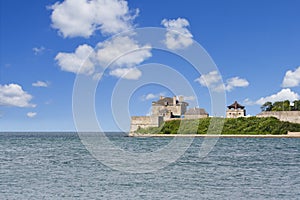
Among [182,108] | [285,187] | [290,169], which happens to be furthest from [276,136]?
[285,187]

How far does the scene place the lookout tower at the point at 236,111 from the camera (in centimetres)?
8444

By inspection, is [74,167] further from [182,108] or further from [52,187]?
[182,108]

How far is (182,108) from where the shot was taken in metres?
84.2

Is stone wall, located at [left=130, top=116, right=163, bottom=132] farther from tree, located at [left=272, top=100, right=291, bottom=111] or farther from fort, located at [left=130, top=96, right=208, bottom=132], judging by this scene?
tree, located at [left=272, top=100, right=291, bottom=111]

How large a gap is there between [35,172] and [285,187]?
10.1m

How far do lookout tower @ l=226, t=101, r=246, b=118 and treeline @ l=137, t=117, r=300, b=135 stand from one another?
4723 millimetres

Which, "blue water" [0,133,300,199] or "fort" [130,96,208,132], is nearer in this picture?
"blue water" [0,133,300,199]

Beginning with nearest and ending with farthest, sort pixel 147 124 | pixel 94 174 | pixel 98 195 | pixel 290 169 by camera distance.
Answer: pixel 98 195, pixel 94 174, pixel 290 169, pixel 147 124

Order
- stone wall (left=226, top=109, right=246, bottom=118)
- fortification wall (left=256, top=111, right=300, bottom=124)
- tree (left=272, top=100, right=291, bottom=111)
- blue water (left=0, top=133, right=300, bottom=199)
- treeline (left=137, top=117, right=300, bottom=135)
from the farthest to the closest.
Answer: tree (left=272, top=100, right=291, bottom=111) → stone wall (left=226, top=109, right=246, bottom=118) → treeline (left=137, top=117, right=300, bottom=135) → fortification wall (left=256, top=111, right=300, bottom=124) → blue water (left=0, top=133, right=300, bottom=199)

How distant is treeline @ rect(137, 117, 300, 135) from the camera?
7369 cm

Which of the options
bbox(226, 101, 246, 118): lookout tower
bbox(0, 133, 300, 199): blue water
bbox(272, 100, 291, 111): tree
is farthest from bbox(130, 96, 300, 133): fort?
bbox(0, 133, 300, 199): blue water

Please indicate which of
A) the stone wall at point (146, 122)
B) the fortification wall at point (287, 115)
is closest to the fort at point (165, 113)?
the stone wall at point (146, 122)

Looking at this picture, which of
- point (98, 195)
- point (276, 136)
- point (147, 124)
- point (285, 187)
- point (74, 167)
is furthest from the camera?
point (147, 124)

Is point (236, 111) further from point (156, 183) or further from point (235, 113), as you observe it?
point (156, 183)
